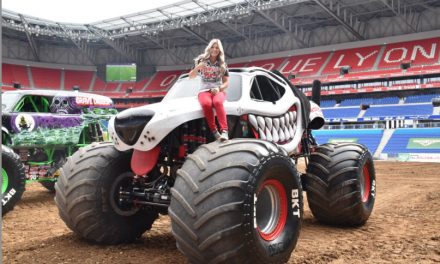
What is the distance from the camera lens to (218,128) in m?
4.25

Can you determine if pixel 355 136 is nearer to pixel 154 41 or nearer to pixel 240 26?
pixel 240 26

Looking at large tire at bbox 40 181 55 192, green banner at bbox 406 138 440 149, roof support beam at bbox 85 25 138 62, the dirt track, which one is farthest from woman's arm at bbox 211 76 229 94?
roof support beam at bbox 85 25 138 62

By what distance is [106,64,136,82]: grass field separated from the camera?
44.4m

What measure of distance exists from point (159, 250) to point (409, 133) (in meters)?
23.2

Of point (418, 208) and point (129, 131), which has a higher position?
point (129, 131)

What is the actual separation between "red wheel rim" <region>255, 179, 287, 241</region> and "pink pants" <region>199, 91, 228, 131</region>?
0.71 m

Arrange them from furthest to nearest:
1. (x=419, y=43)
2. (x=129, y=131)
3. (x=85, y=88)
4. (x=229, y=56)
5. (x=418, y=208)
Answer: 1. (x=85, y=88)
2. (x=229, y=56)
3. (x=419, y=43)
4. (x=418, y=208)
5. (x=129, y=131)

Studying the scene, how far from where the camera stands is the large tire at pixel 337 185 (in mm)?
5703

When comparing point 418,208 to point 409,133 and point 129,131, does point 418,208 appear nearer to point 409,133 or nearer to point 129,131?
point 129,131

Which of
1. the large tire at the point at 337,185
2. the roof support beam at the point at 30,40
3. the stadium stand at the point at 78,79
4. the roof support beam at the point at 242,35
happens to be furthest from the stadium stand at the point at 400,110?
the roof support beam at the point at 30,40

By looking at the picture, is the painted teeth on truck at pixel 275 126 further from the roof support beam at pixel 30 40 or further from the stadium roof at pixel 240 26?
the roof support beam at pixel 30 40

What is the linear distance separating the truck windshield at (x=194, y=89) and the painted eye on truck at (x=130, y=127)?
1.10 m

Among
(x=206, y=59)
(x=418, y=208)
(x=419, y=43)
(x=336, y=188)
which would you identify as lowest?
(x=418, y=208)

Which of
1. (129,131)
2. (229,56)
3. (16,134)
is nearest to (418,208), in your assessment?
(129,131)
